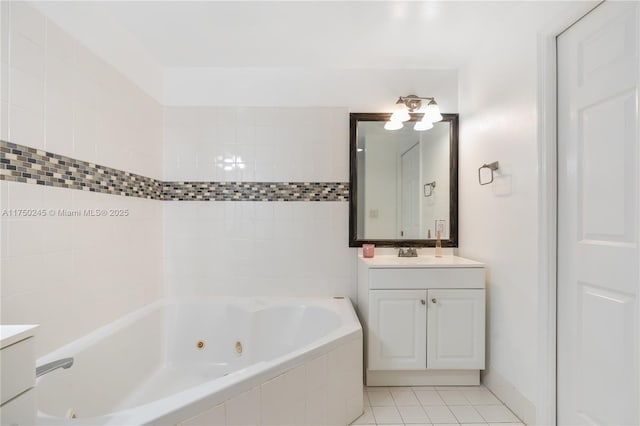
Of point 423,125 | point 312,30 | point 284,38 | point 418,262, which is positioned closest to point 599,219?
point 418,262

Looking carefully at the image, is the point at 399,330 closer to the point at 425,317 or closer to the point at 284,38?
the point at 425,317

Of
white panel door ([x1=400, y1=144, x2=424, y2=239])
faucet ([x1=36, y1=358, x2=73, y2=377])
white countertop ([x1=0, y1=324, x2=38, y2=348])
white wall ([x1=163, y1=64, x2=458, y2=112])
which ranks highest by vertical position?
white wall ([x1=163, y1=64, x2=458, y2=112])

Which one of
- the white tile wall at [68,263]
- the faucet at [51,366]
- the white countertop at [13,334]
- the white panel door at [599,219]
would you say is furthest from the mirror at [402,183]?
the white countertop at [13,334]

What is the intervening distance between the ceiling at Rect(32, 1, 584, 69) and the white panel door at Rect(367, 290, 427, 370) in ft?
5.41

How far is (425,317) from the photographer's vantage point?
196cm

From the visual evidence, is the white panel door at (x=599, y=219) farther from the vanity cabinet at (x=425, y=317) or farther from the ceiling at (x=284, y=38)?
the vanity cabinet at (x=425, y=317)

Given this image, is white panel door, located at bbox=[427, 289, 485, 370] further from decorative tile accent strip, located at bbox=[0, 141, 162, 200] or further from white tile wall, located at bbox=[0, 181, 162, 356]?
decorative tile accent strip, located at bbox=[0, 141, 162, 200]

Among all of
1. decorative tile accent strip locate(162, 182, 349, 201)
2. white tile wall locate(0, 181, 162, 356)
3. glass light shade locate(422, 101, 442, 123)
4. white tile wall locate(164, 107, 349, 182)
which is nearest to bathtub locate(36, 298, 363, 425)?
white tile wall locate(0, 181, 162, 356)

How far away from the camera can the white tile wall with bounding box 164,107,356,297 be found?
2414 mm

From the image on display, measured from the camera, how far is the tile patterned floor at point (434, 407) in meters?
1.67

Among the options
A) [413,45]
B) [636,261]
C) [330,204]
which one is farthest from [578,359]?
[413,45]

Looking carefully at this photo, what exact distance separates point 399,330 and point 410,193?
1.02 m

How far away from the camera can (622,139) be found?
1.20 metres

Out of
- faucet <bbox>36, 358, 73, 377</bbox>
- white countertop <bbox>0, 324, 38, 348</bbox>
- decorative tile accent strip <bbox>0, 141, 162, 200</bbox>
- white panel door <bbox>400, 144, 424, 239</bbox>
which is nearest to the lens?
white countertop <bbox>0, 324, 38, 348</bbox>
